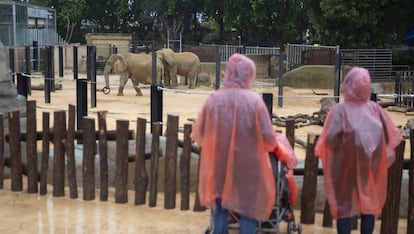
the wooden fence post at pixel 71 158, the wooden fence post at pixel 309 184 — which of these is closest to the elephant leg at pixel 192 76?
the wooden fence post at pixel 71 158

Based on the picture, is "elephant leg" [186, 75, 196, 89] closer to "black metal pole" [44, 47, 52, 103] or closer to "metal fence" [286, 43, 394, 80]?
"metal fence" [286, 43, 394, 80]

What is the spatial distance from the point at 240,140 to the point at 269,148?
0.71ft

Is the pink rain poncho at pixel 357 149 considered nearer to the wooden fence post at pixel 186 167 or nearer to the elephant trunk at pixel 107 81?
the wooden fence post at pixel 186 167

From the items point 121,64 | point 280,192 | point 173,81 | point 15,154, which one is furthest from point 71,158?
point 173,81

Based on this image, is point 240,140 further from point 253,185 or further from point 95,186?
point 95,186

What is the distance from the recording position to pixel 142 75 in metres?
17.8

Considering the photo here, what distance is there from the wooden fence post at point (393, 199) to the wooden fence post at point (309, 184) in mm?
618

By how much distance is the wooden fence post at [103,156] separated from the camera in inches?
236

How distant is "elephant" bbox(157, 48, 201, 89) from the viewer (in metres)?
19.6

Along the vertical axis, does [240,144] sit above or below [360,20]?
below

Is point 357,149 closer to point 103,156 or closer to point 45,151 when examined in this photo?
point 103,156

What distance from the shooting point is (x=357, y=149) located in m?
4.35

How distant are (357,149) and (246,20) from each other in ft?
105

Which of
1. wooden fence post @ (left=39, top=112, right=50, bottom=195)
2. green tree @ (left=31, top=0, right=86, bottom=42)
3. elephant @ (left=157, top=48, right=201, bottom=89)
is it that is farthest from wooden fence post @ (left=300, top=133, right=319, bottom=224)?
green tree @ (left=31, top=0, right=86, bottom=42)
